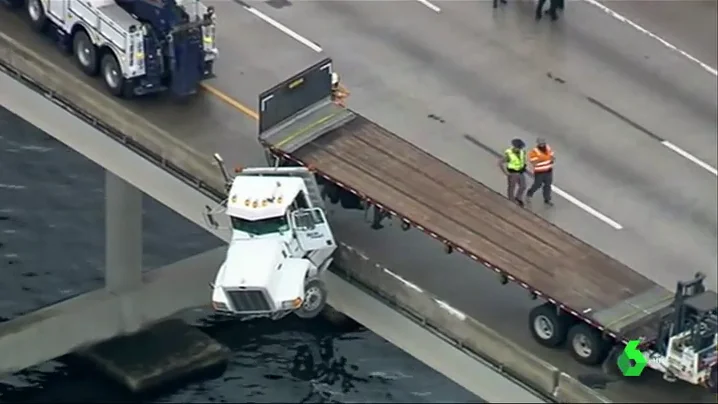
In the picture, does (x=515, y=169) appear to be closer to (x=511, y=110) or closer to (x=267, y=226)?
(x=511, y=110)

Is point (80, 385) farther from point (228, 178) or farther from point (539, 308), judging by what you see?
point (539, 308)

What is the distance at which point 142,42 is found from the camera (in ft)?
153

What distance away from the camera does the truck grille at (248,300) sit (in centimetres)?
4091

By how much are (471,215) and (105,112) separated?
935 centimetres

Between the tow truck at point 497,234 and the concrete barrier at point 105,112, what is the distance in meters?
1.65

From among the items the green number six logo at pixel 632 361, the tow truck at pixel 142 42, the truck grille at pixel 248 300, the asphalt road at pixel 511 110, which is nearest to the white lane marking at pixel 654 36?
the asphalt road at pixel 511 110

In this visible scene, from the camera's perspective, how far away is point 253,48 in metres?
50.9

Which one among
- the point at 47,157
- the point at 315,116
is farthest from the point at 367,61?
the point at 47,157

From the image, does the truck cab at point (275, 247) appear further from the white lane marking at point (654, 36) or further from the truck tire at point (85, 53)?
the white lane marking at point (654, 36)

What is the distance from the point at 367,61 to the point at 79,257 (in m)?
11.8

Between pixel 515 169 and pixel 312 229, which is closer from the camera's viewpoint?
pixel 312 229

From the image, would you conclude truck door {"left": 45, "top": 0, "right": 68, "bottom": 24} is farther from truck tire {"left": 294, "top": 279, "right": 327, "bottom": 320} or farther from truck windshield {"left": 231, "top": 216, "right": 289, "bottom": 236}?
truck tire {"left": 294, "top": 279, "right": 327, "bottom": 320}

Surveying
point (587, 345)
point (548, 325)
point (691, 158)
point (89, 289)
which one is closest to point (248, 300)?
point (548, 325)

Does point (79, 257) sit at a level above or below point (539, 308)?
below
